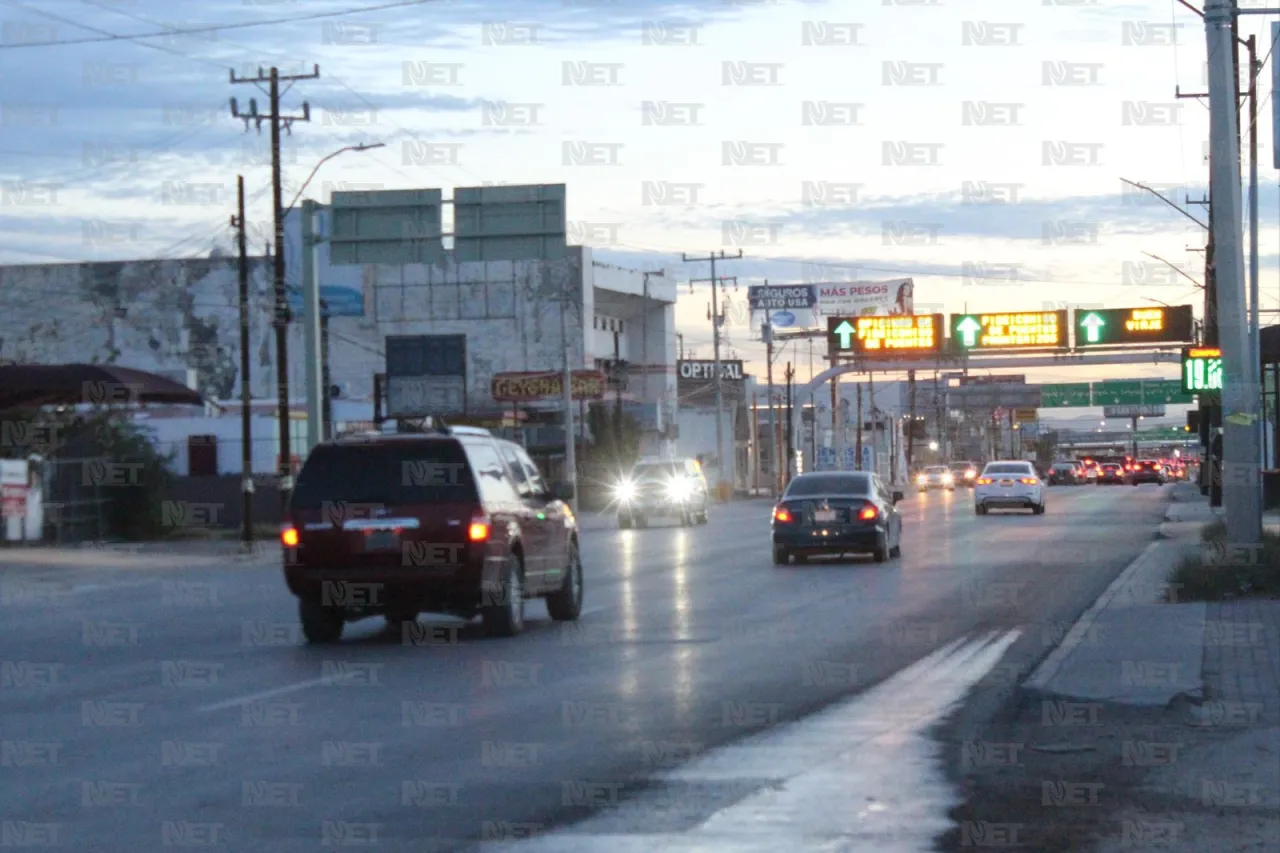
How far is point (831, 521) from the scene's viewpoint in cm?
2784

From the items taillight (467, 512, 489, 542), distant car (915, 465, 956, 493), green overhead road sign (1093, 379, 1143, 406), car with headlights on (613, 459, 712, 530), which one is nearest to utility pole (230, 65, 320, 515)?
car with headlights on (613, 459, 712, 530)

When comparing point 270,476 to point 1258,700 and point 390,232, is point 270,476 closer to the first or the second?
point 390,232

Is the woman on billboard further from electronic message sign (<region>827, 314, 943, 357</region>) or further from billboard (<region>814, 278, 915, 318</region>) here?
electronic message sign (<region>827, 314, 943, 357</region>)

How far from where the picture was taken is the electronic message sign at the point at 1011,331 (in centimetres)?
5404

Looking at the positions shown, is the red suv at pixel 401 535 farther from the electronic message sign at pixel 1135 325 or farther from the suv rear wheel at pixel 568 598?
the electronic message sign at pixel 1135 325

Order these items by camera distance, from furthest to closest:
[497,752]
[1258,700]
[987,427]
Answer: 1. [987,427]
2. [1258,700]
3. [497,752]

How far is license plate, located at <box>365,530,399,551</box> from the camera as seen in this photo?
1605cm

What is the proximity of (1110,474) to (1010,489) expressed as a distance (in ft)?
183

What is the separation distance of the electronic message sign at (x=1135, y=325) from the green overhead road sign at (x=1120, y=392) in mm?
58020

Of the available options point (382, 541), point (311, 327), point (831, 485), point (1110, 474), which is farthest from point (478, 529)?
point (1110, 474)

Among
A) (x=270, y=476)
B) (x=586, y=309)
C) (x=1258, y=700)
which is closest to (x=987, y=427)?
(x=586, y=309)

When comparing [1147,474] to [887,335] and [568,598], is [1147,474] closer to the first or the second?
[887,335]

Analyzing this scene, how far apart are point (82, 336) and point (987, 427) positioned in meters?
112

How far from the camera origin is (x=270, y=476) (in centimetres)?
5222
